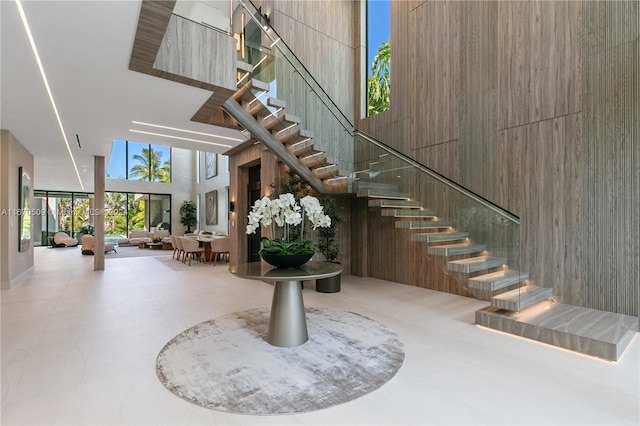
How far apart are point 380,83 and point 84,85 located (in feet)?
19.1

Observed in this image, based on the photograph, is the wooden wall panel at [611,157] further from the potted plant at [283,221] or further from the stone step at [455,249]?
the potted plant at [283,221]

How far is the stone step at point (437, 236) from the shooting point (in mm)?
4883

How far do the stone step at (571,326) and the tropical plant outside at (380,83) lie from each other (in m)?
4.87

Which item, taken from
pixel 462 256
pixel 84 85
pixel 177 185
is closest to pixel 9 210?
pixel 84 85

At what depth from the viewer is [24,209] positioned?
7387 mm

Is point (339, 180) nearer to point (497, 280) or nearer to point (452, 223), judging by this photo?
point (452, 223)

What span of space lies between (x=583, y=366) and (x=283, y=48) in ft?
20.6

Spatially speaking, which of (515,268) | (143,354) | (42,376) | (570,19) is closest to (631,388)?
(515,268)

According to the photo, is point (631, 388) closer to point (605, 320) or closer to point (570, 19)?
point (605, 320)

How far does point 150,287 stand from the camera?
6391 mm

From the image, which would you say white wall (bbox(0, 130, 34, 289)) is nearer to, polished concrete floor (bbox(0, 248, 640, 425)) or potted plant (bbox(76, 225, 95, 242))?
polished concrete floor (bbox(0, 248, 640, 425))

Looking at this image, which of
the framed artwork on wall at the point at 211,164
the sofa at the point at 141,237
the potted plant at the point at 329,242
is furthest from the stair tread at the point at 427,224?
the sofa at the point at 141,237

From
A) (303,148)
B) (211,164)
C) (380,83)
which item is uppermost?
(380,83)

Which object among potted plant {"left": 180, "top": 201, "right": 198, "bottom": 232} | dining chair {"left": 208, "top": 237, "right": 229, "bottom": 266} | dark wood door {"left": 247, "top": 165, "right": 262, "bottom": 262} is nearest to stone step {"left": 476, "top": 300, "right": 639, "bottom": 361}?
dark wood door {"left": 247, "top": 165, "right": 262, "bottom": 262}
